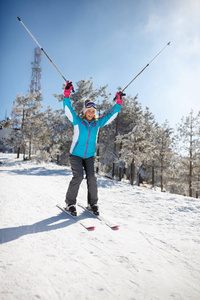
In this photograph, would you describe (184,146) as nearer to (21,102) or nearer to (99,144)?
(99,144)

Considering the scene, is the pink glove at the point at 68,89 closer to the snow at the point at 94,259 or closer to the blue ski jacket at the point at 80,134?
the blue ski jacket at the point at 80,134

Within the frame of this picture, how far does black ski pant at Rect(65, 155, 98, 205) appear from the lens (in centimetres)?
319

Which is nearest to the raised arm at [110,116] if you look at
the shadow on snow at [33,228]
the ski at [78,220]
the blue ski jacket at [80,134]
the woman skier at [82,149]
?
the woman skier at [82,149]

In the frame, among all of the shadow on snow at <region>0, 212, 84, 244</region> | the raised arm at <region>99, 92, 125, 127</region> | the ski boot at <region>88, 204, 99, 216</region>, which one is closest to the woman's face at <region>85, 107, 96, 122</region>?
the raised arm at <region>99, 92, 125, 127</region>

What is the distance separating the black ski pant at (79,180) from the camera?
319 centimetres

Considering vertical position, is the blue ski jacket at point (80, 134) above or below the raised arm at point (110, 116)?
below

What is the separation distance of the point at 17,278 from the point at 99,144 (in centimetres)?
1930

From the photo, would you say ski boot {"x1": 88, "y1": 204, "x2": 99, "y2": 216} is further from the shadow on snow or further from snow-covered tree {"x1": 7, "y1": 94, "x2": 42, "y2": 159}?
snow-covered tree {"x1": 7, "y1": 94, "x2": 42, "y2": 159}

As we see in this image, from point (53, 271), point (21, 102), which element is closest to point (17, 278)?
point (53, 271)

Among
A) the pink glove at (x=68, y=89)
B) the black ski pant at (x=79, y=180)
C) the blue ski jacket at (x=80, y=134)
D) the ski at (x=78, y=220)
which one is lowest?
the ski at (x=78, y=220)

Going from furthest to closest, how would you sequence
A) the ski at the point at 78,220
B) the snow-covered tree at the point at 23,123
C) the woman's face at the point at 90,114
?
1. the snow-covered tree at the point at 23,123
2. the woman's face at the point at 90,114
3. the ski at the point at 78,220

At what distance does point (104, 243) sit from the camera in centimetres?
192

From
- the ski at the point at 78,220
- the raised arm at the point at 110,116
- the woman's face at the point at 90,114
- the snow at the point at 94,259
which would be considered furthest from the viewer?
the raised arm at the point at 110,116

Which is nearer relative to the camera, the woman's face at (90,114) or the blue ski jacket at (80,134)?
the blue ski jacket at (80,134)
